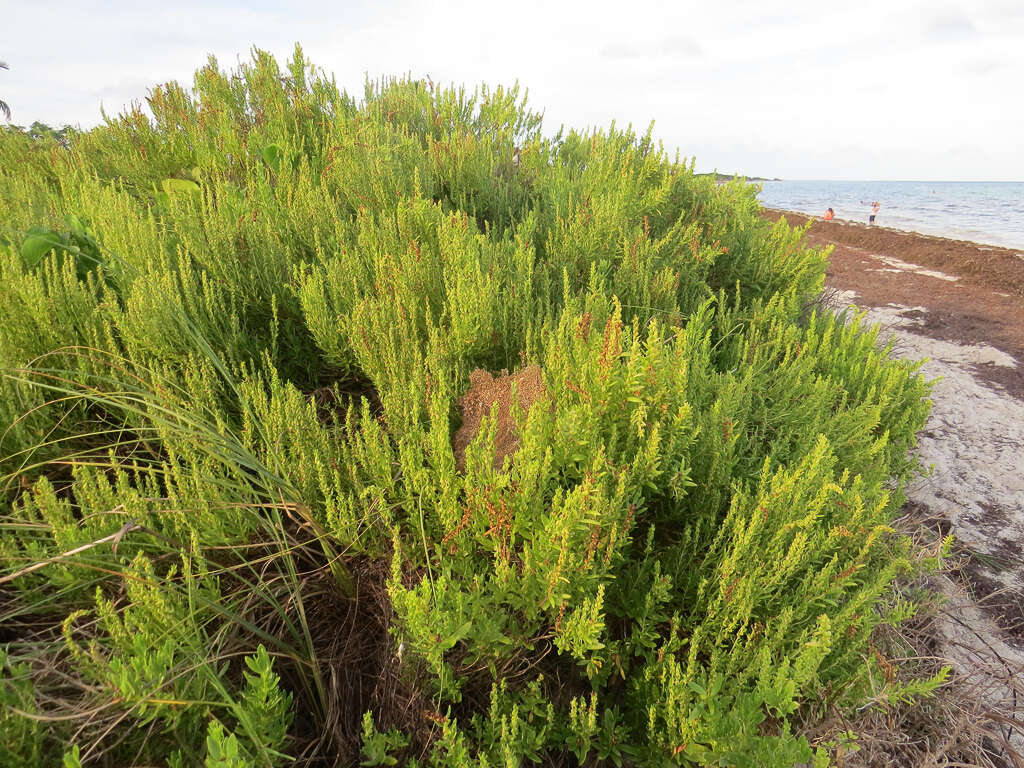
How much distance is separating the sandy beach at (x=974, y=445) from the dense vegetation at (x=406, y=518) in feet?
1.96

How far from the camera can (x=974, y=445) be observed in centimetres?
403

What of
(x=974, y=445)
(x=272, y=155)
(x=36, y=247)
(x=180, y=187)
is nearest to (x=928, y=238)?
(x=974, y=445)

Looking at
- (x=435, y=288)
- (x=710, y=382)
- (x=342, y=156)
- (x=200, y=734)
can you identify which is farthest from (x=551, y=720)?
(x=342, y=156)

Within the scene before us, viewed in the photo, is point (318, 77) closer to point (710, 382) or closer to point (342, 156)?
point (342, 156)

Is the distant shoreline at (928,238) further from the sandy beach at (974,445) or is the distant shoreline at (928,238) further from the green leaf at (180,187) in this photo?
the green leaf at (180,187)

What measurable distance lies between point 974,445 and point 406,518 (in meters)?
4.88

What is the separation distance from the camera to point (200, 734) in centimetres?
110

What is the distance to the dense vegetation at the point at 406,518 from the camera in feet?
3.68

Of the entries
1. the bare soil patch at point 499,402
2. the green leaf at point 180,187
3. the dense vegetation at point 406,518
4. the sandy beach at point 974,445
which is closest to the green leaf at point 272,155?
the green leaf at point 180,187

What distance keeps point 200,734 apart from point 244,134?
16.0ft

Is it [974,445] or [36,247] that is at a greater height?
[36,247]

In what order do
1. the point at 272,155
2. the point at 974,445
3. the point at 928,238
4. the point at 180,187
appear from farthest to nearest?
the point at 928,238
the point at 974,445
the point at 272,155
the point at 180,187

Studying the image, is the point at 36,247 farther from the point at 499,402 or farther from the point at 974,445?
the point at 974,445

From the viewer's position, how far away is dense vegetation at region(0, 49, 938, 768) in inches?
44.2
